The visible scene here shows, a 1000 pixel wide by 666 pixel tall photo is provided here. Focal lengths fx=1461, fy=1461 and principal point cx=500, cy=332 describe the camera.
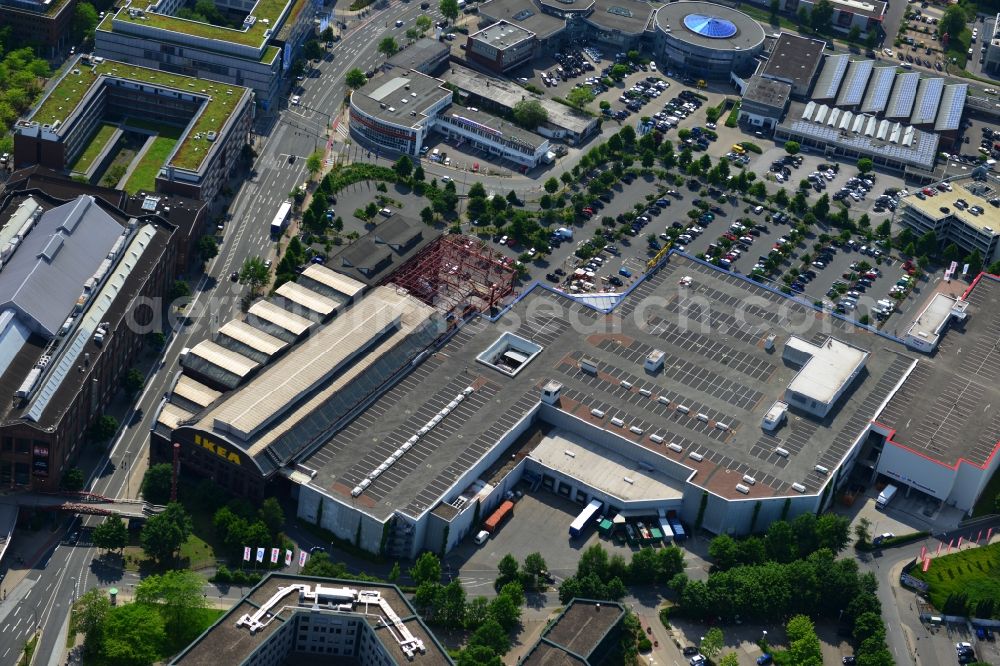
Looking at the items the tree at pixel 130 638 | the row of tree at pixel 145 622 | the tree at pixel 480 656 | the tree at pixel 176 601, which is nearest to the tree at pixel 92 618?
the row of tree at pixel 145 622

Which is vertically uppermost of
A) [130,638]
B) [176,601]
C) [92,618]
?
[176,601]

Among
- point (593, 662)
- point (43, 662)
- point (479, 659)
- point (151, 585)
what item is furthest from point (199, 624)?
point (593, 662)

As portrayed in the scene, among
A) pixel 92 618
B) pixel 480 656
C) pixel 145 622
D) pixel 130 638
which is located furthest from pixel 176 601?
pixel 480 656

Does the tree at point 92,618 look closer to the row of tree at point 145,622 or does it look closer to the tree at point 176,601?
the row of tree at point 145,622

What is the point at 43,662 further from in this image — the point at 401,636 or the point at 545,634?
the point at 545,634

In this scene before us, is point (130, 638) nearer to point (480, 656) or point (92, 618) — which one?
point (92, 618)

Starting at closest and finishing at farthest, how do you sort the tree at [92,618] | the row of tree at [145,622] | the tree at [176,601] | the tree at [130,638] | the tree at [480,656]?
the tree at [130,638], the row of tree at [145,622], the tree at [92,618], the tree at [480,656], the tree at [176,601]
